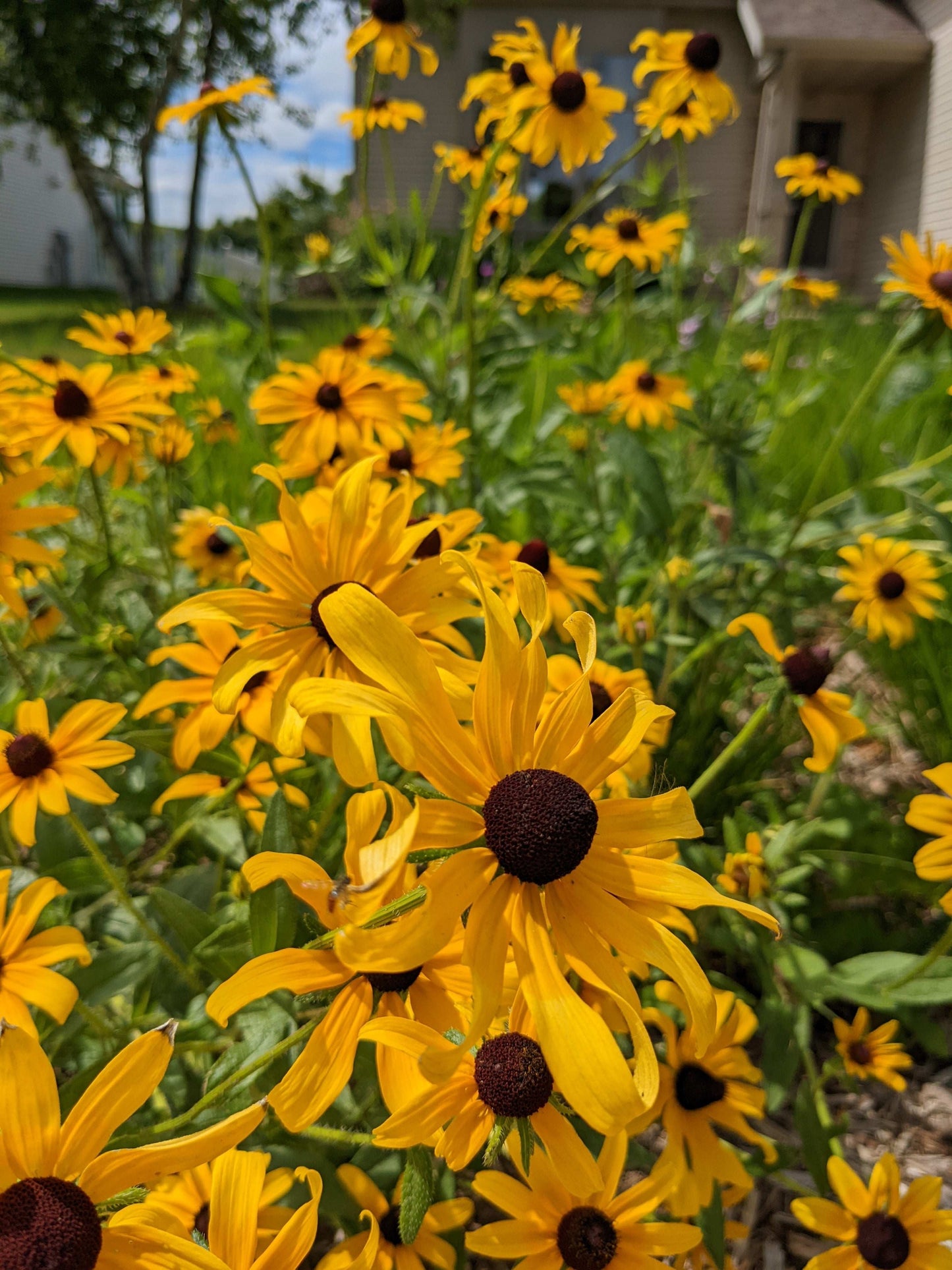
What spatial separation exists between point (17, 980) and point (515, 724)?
1.90 feet

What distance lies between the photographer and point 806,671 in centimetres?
110

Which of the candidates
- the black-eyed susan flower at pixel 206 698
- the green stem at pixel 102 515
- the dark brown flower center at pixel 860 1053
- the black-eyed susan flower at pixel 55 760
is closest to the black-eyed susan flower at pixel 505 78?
the green stem at pixel 102 515

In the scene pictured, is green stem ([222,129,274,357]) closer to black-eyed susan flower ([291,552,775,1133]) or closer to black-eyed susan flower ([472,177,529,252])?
black-eyed susan flower ([472,177,529,252])

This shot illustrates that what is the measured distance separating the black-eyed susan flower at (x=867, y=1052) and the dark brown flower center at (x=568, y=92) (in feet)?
5.89

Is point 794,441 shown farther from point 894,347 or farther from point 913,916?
point 913,916

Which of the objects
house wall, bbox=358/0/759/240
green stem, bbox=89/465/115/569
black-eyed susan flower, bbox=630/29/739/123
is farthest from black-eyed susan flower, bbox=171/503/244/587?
house wall, bbox=358/0/759/240

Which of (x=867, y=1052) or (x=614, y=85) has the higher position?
(x=614, y=85)

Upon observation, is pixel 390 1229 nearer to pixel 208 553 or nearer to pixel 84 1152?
pixel 84 1152

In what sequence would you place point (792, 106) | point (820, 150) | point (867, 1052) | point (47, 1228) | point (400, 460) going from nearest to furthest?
point (47, 1228), point (867, 1052), point (400, 460), point (792, 106), point (820, 150)

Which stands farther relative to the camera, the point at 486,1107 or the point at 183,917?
the point at 183,917

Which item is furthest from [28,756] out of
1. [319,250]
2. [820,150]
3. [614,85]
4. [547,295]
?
[614,85]

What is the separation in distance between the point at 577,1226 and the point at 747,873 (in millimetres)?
508

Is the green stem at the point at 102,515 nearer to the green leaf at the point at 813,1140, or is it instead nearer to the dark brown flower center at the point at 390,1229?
the dark brown flower center at the point at 390,1229

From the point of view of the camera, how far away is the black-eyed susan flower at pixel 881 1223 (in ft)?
3.02
